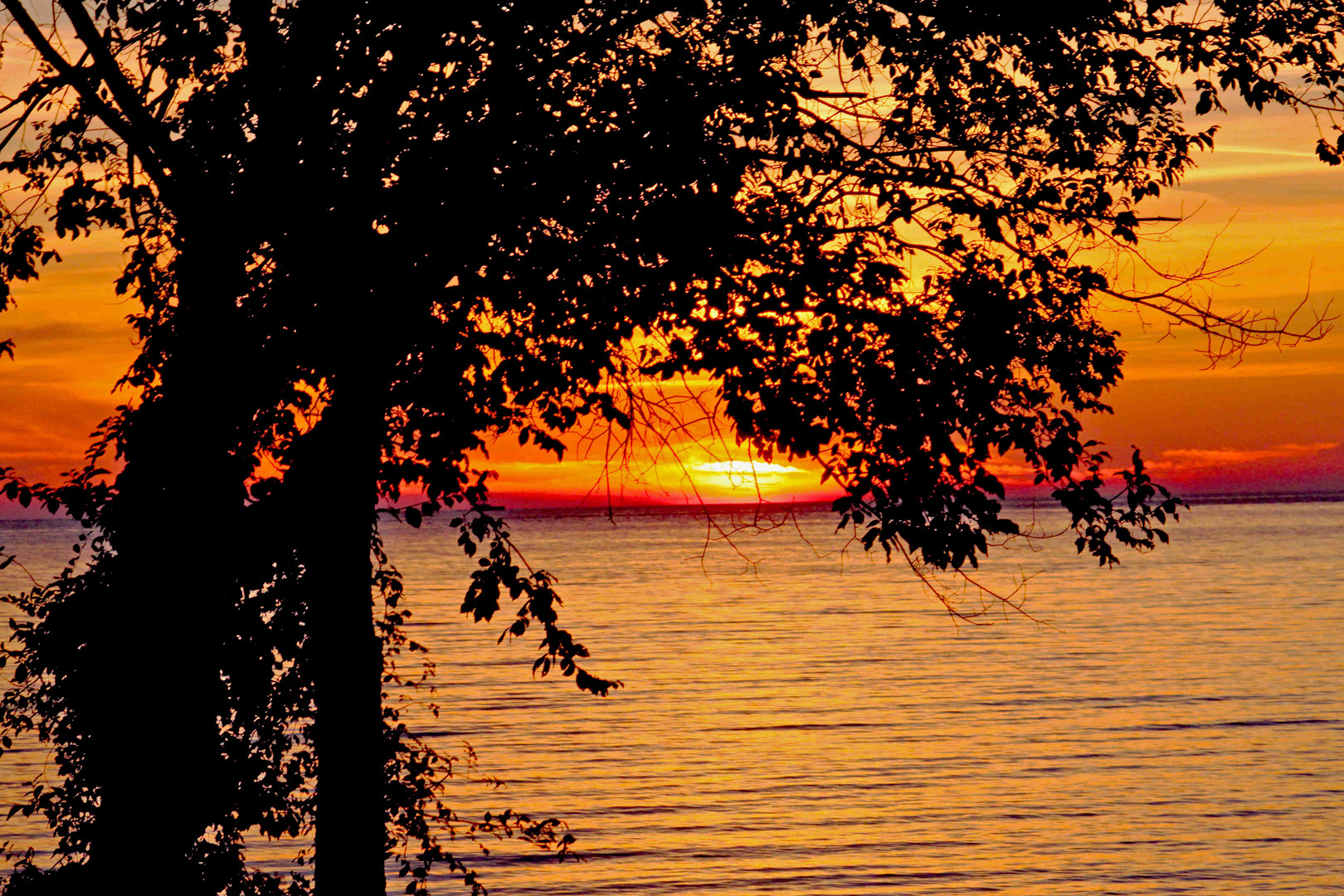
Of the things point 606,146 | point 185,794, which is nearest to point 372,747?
point 185,794

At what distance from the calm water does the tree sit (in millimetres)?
3130

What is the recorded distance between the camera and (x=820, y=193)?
8344 millimetres

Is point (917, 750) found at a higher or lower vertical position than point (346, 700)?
lower

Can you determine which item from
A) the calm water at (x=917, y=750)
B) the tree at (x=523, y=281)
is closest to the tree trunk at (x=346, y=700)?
the tree at (x=523, y=281)

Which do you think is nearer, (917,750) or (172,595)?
(172,595)

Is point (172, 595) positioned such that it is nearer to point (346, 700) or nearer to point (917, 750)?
point (346, 700)

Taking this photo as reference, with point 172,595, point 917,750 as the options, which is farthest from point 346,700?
point 917,750

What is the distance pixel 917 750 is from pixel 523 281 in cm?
2203

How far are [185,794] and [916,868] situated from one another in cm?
1338

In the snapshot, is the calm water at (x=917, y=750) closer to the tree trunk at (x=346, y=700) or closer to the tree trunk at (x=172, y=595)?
the tree trunk at (x=346, y=700)

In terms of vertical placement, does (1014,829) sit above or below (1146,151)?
below

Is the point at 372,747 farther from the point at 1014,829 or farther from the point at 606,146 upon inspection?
the point at 1014,829

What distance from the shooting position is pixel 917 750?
2698 cm

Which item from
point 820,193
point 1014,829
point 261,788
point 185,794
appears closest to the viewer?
point 185,794
